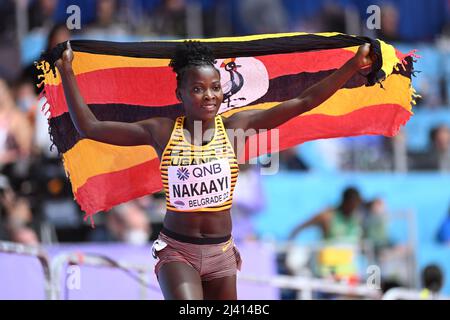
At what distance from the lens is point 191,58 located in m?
6.97

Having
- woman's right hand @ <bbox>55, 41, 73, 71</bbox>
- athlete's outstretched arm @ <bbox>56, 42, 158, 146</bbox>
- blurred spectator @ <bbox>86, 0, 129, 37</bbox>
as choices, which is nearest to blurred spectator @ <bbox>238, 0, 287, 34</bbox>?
blurred spectator @ <bbox>86, 0, 129, 37</bbox>

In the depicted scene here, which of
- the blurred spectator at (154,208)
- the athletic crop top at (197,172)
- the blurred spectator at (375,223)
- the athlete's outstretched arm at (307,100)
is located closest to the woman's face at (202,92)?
the athletic crop top at (197,172)

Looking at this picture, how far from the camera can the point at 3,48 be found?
1416cm

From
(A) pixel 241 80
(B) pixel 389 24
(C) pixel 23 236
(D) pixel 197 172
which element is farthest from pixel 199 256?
(B) pixel 389 24

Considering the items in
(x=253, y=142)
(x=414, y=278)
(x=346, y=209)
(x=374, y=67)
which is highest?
(x=374, y=67)

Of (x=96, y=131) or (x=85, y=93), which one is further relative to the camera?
(x=85, y=93)

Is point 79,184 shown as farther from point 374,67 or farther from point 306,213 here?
point 306,213

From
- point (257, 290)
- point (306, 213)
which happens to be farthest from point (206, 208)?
point (306, 213)

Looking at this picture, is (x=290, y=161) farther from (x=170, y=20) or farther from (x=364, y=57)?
(x=364, y=57)

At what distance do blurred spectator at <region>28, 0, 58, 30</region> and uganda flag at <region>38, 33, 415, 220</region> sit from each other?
6489 millimetres

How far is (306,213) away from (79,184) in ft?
20.6

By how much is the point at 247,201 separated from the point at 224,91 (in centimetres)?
541

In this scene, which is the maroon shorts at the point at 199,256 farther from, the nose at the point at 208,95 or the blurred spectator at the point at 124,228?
the blurred spectator at the point at 124,228

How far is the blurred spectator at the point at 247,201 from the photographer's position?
1302 centimetres
